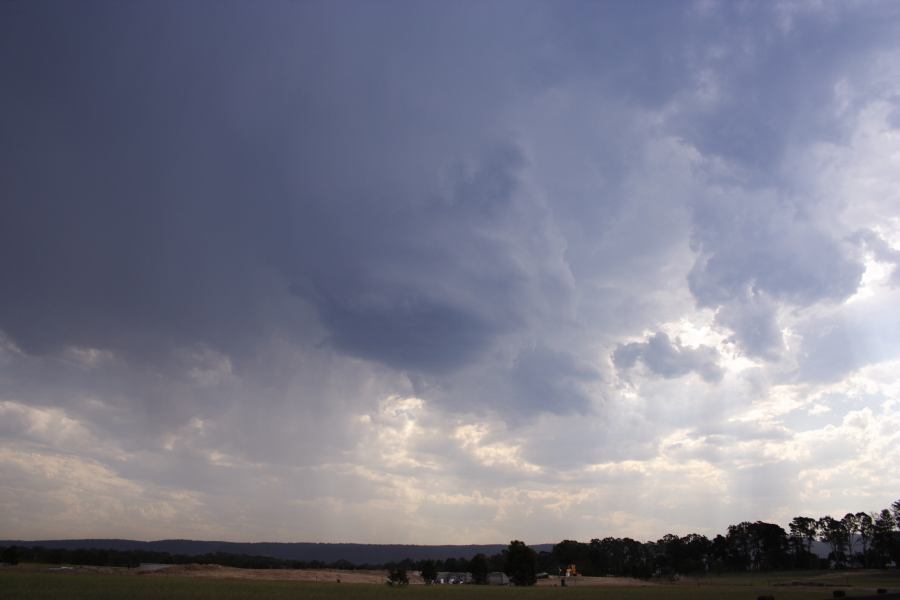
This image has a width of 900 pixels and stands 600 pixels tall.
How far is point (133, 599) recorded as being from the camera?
161 ft

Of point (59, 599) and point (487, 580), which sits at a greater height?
point (59, 599)

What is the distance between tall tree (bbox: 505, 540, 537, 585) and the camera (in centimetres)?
14501

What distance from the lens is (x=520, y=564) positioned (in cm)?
14612

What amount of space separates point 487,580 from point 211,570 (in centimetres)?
7329

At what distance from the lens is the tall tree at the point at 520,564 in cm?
14501

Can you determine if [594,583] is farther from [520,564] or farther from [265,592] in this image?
[265,592]

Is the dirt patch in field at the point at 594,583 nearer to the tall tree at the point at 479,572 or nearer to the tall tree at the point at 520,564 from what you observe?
the tall tree at the point at 520,564

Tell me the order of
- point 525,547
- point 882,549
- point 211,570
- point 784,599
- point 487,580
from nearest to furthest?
point 784,599 < point 525,547 < point 211,570 < point 487,580 < point 882,549

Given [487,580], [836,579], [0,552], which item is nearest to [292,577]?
[487,580]

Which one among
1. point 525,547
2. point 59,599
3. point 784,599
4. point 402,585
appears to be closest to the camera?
point 59,599

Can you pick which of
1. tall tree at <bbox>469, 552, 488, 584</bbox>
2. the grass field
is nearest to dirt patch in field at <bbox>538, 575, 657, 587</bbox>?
tall tree at <bbox>469, 552, 488, 584</bbox>

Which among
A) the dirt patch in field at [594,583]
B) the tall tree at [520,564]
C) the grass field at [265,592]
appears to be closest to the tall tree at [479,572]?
the dirt patch in field at [594,583]

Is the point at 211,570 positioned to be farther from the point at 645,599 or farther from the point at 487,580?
the point at 645,599

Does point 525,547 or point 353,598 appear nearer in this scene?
point 353,598
